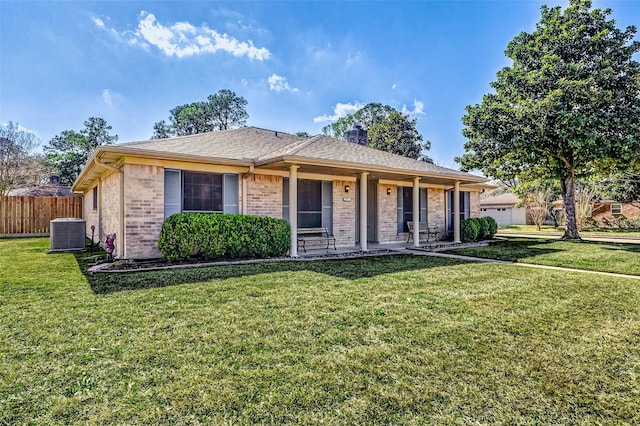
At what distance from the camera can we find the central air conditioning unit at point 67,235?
10703mm

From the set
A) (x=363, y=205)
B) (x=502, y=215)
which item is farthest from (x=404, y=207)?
(x=502, y=215)

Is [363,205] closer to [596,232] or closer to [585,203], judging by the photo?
[596,232]

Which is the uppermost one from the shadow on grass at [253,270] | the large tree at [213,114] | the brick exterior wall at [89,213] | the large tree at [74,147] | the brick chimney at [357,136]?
the large tree at [213,114]

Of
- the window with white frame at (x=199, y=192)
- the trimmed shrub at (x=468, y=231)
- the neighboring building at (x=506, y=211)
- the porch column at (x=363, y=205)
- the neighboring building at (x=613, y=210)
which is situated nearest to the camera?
the window with white frame at (x=199, y=192)

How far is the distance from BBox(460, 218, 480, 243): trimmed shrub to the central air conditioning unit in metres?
14.2

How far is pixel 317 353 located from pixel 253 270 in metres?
4.30

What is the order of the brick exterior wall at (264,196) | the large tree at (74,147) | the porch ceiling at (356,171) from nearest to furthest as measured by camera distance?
the porch ceiling at (356,171) < the brick exterior wall at (264,196) < the large tree at (74,147)

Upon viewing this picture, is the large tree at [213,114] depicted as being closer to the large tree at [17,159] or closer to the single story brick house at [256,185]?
the large tree at [17,159]

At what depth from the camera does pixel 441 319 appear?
13.3 ft

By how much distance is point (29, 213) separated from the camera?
17594 mm

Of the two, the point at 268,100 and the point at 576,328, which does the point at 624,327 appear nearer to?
the point at 576,328

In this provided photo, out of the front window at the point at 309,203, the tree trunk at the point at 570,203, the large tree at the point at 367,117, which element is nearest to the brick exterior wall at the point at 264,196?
the front window at the point at 309,203

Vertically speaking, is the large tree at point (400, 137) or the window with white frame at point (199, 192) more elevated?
the large tree at point (400, 137)

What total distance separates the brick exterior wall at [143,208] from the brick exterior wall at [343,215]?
18.0 ft
